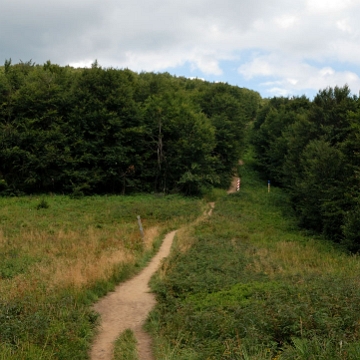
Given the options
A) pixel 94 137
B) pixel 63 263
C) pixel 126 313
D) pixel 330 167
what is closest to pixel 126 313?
pixel 126 313

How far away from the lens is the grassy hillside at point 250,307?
5.76 metres

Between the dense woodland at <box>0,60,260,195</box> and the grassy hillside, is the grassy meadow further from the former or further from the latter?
the dense woodland at <box>0,60,260,195</box>

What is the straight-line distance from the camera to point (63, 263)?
1270 cm

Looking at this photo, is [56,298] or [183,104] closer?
[56,298]

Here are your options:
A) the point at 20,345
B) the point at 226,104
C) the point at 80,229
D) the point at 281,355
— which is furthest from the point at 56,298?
the point at 226,104

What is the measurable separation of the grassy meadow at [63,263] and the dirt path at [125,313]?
0.25m

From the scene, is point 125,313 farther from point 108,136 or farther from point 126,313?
point 108,136

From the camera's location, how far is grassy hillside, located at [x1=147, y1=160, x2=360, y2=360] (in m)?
5.76

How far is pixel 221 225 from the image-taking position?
2409 cm

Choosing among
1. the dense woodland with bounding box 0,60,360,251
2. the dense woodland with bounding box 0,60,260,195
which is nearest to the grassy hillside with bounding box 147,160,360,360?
the dense woodland with bounding box 0,60,360,251

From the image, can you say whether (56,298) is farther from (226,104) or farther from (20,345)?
(226,104)

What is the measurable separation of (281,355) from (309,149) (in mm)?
27421

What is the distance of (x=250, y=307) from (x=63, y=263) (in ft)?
23.9

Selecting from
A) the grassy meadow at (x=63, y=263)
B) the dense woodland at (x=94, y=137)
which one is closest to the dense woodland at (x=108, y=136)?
the dense woodland at (x=94, y=137)
